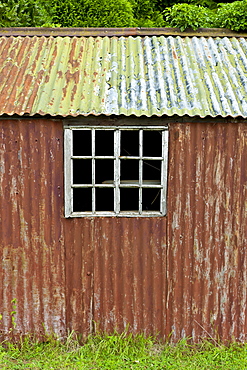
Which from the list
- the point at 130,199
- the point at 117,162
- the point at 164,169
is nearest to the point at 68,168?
the point at 117,162

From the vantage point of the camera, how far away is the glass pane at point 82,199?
7.20m

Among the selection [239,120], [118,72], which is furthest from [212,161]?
[118,72]

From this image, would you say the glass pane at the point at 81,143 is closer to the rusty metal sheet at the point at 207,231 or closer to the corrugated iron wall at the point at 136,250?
the corrugated iron wall at the point at 136,250

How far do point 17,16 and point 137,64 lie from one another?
5512mm

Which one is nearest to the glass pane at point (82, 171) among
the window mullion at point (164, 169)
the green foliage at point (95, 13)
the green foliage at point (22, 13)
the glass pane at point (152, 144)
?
the glass pane at point (152, 144)

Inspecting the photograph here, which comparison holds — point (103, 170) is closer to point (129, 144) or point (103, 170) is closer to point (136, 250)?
point (129, 144)

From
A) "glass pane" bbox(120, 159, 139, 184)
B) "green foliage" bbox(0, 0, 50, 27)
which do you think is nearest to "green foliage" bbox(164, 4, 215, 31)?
"glass pane" bbox(120, 159, 139, 184)

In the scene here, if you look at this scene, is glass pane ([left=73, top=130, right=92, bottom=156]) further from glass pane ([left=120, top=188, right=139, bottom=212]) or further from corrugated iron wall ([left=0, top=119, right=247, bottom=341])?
corrugated iron wall ([left=0, top=119, right=247, bottom=341])

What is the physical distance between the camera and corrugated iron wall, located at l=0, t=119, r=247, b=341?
5.12 metres

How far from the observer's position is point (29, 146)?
16.7ft

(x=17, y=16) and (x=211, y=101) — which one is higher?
(x=17, y=16)

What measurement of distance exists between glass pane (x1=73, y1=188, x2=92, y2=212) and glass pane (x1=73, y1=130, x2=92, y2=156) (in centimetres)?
78

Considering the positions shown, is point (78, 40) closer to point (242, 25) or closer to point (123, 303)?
point (242, 25)

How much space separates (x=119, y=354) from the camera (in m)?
5.12
